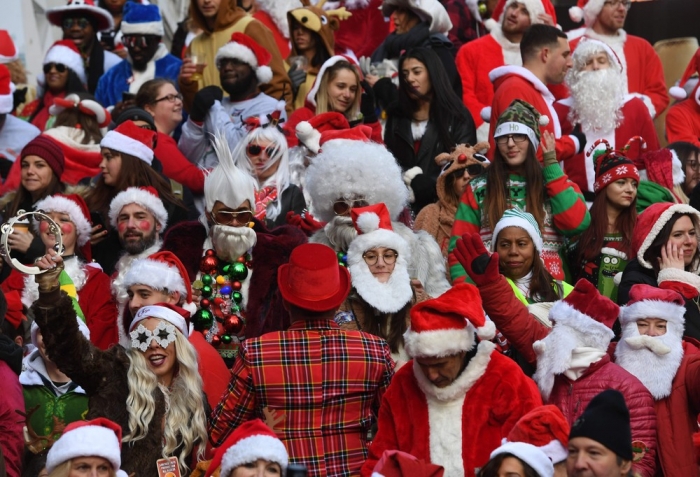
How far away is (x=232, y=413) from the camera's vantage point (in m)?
7.55

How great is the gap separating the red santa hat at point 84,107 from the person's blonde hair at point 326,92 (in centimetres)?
177

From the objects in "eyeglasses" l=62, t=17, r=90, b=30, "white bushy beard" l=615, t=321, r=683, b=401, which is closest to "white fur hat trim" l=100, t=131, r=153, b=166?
"eyeglasses" l=62, t=17, r=90, b=30

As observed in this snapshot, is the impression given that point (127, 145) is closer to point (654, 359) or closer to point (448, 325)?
point (448, 325)

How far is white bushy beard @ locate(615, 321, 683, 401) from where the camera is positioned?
805cm

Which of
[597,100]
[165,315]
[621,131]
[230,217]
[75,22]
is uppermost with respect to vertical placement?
[75,22]

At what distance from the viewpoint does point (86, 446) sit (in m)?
7.16

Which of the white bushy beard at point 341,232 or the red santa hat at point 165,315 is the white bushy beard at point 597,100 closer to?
the white bushy beard at point 341,232

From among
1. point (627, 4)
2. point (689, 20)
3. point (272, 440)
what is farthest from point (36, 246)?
point (689, 20)

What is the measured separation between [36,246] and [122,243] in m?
0.57

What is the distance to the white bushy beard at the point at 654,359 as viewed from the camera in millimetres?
8047

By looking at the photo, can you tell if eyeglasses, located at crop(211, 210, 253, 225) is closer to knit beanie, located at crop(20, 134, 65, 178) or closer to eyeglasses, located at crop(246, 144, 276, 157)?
eyeglasses, located at crop(246, 144, 276, 157)

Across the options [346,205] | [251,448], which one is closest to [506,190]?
[346,205]

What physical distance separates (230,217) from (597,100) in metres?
3.84

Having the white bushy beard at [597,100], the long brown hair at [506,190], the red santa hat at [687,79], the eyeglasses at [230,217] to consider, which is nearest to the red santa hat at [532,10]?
the white bushy beard at [597,100]
